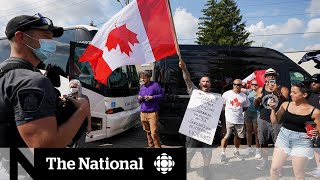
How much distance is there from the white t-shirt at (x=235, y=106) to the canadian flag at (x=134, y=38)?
7.62 ft

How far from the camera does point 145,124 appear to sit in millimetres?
5965

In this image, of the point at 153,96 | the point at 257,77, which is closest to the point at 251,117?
the point at 257,77

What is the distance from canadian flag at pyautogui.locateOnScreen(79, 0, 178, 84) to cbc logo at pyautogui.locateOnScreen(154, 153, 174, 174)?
5.98ft

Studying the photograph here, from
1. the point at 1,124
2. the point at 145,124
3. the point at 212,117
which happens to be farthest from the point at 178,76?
the point at 1,124

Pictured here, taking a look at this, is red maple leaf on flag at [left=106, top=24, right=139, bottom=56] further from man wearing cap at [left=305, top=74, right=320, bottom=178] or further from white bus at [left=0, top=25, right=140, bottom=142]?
man wearing cap at [left=305, top=74, right=320, bottom=178]

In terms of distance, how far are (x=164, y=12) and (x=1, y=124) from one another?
2.89 m

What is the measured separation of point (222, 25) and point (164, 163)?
40.3m

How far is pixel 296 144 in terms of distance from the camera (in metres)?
3.54

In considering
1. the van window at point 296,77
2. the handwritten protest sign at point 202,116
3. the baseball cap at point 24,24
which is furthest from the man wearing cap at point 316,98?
the baseball cap at point 24,24

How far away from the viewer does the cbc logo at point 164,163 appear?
1.85 m

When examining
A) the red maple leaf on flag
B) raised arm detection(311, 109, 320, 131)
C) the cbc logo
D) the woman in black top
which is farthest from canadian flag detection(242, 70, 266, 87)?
the cbc logo

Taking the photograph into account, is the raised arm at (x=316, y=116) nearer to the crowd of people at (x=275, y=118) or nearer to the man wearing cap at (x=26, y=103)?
the crowd of people at (x=275, y=118)

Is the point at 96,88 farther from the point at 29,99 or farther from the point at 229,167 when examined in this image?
the point at 29,99

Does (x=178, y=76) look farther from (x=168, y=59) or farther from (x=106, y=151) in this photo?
(x=106, y=151)
